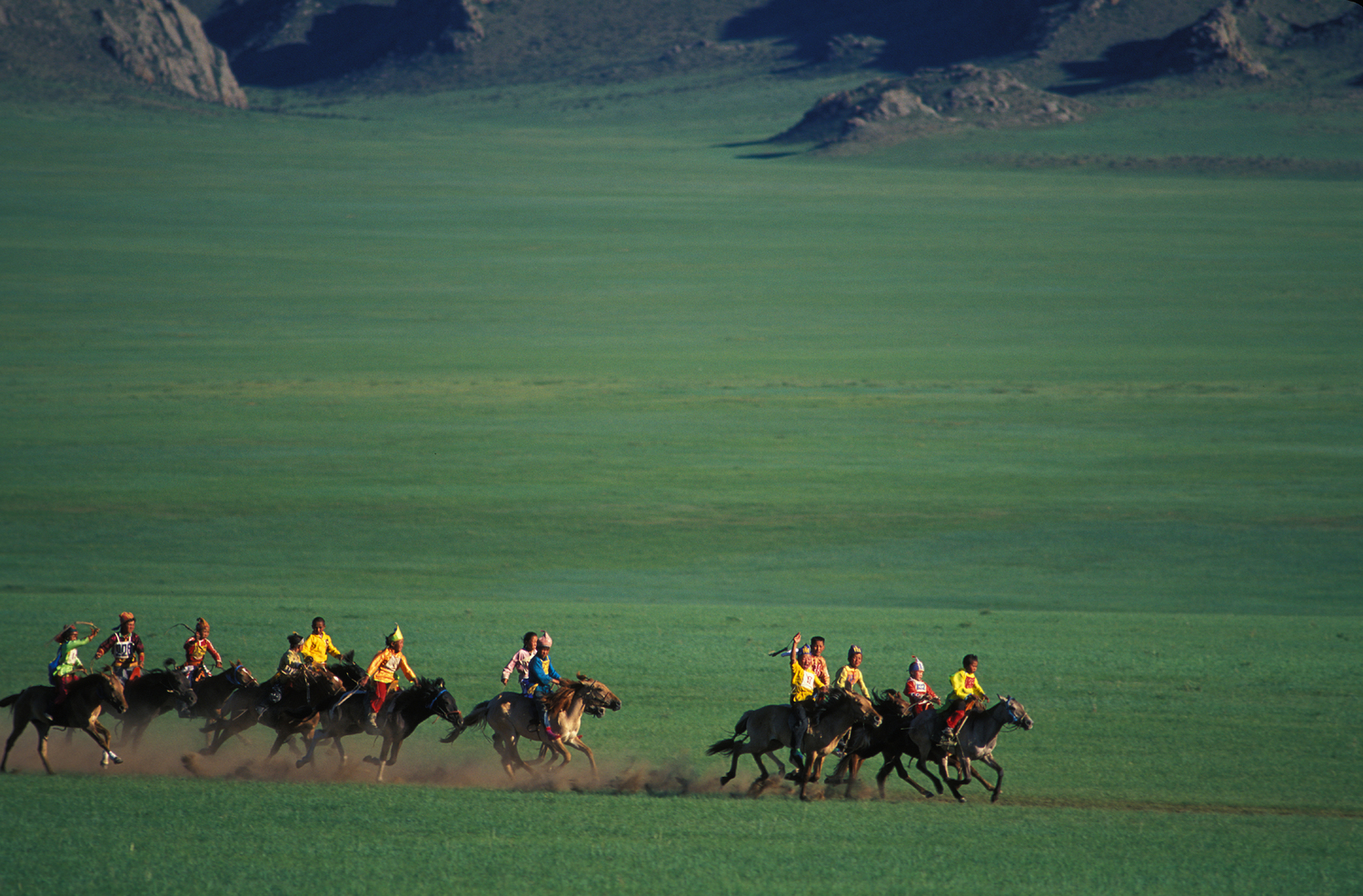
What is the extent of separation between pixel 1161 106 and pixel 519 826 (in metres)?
139

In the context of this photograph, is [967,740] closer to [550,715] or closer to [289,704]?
[550,715]

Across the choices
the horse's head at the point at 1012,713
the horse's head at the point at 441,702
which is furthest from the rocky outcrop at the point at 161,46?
the horse's head at the point at 1012,713

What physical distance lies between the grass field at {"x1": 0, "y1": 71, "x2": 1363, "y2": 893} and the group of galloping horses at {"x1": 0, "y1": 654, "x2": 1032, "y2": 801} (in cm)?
63

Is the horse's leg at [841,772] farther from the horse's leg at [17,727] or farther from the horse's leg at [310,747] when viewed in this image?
the horse's leg at [17,727]

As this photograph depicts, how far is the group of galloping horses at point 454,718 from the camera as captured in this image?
52.1ft

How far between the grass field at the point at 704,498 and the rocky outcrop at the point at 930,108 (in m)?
26.5

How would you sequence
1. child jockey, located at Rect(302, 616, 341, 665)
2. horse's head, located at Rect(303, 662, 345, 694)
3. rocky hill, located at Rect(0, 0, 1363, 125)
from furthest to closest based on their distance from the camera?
rocky hill, located at Rect(0, 0, 1363, 125) < child jockey, located at Rect(302, 616, 341, 665) < horse's head, located at Rect(303, 662, 345, 694)

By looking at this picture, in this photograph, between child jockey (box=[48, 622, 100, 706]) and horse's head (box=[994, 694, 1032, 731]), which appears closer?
horse's head (box=[994, 694, 1032, 731])

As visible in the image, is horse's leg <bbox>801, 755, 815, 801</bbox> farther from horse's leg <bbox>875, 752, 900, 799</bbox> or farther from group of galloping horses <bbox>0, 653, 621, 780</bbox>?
group of galloping horses <bbox>0, 653, 621, 780</bbox>

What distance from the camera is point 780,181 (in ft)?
390

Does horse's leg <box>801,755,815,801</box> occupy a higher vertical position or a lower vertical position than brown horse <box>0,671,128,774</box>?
lower

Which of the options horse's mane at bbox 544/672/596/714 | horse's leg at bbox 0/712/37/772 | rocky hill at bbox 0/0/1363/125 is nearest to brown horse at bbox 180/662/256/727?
horse's leg at bbox 0/712/37/772

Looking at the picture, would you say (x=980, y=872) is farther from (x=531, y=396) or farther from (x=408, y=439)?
(x=531, y=396)

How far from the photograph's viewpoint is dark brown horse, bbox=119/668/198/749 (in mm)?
17062
